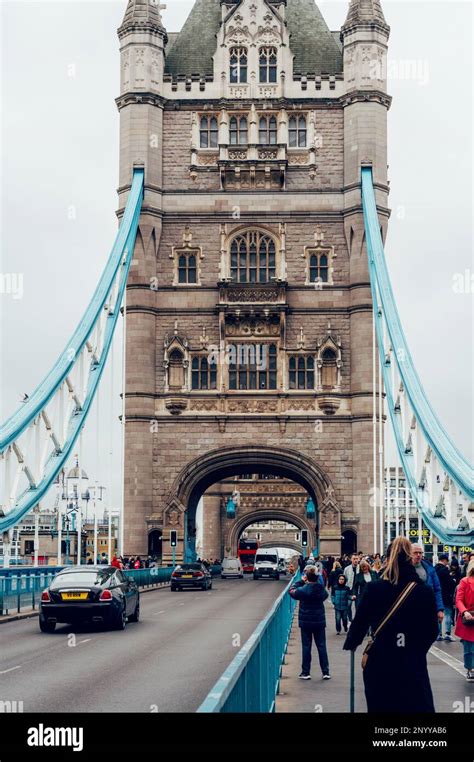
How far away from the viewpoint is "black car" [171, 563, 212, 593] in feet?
152

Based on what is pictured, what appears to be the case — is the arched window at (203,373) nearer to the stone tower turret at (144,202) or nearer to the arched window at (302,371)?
the stone tower turret at (144,202)

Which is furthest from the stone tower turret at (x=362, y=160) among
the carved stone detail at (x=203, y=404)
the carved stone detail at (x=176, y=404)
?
the carved stone detail at (x=176, y=404)

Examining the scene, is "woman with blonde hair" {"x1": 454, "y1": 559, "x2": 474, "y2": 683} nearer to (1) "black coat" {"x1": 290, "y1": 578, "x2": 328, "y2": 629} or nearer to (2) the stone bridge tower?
(1) "black coat" {"x1": 290, "y1": 578, "x2": 328, "y2": 629}

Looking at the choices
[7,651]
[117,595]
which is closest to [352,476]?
[117,595]

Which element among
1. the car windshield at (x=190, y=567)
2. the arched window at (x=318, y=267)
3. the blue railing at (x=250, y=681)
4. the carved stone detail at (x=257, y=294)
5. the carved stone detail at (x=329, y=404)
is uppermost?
the arched window at (x=318, y=267)

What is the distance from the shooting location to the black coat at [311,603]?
54.3ft

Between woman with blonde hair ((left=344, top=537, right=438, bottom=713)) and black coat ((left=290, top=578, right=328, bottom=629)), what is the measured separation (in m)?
7.73

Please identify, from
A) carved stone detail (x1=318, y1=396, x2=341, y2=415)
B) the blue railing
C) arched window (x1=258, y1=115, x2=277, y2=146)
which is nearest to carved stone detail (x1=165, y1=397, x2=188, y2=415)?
carved stone detail (x1=318, y1=396, x2=341, y2=415)

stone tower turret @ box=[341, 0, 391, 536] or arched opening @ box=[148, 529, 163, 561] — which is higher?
stone tower turret @ box=[341, 0, 391, 536]

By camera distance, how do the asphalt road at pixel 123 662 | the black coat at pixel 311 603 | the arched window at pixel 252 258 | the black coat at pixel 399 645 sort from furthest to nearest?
the arched window at pixel 252 258 → the black coat at pixel 311 603 → the asphalt road at pixel 123 662 → the black coat at pixel 399 645

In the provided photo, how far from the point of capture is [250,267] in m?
55.6

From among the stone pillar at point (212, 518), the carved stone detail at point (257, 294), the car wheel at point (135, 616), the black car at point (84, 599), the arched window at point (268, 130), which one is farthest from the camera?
the stone pillar at point (212, 518)
